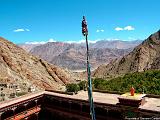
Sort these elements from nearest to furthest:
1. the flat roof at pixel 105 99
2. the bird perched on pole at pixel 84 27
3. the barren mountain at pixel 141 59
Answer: the bird perched on pole at pixel 84 27 < the flat roof at pixel 105 99 < the barren mountain at pixel 141 59

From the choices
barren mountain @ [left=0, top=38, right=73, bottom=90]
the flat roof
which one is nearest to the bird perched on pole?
the flat roof

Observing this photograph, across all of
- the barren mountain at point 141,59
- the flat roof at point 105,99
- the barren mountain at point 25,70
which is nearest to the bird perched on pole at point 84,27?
the flat roof at point 105,99

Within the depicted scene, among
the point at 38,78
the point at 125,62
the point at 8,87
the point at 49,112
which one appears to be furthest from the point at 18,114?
the point at 125,62

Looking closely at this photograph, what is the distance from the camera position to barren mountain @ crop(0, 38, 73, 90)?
6312 centimetres

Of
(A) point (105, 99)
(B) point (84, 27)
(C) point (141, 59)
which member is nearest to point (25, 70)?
(A) point (105, 99)

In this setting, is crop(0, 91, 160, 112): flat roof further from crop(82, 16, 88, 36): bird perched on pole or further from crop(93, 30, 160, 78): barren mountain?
crop(93, 30, 160, 78): barren mountain

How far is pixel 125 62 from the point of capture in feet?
453

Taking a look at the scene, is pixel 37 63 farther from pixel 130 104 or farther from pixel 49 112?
pixel 130 104

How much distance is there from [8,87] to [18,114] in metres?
19.4

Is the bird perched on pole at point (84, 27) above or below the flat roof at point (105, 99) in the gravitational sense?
above

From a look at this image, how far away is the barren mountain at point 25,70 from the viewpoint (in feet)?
207

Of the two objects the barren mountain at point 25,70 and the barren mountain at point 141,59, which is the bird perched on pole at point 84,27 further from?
the barren mountain at point 141,59

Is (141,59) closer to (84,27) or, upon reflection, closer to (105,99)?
(105,99)

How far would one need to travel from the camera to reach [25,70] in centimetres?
6988
